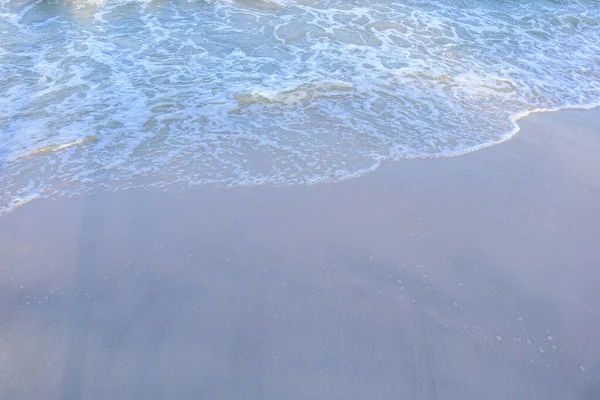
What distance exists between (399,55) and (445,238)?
4864 millimetres

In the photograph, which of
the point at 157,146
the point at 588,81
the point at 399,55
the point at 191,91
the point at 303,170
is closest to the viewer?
the point at 303,170

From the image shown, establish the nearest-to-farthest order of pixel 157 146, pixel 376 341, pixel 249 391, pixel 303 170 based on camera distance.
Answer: pixel 249 391
pixel 376 341
pixel 303 170
pixel 157 146

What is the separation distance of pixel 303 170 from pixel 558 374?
3148 mm

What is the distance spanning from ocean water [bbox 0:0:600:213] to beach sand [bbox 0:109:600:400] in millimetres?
572

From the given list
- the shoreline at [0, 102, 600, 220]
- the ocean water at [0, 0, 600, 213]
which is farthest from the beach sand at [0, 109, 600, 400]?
the ocean water at [0, 0, 600, 213]

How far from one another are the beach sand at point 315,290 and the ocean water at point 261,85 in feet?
1.88

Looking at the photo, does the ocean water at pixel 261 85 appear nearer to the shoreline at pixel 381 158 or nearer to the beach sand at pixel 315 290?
the shoreline at pixel 381 158

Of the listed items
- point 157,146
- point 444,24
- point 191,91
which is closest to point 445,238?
point 157,146

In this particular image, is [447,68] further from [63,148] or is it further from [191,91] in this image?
[63,148]

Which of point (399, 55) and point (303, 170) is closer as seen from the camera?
point (303, 170)

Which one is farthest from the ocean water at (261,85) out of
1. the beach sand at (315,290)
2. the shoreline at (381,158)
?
the beach sand at (315,290)

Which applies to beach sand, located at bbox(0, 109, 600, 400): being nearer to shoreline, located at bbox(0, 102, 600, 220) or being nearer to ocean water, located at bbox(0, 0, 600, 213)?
shoreline, located at bbox(0, 102, 600, 220)

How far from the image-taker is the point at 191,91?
7.45 meters

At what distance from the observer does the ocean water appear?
19.3 ft
